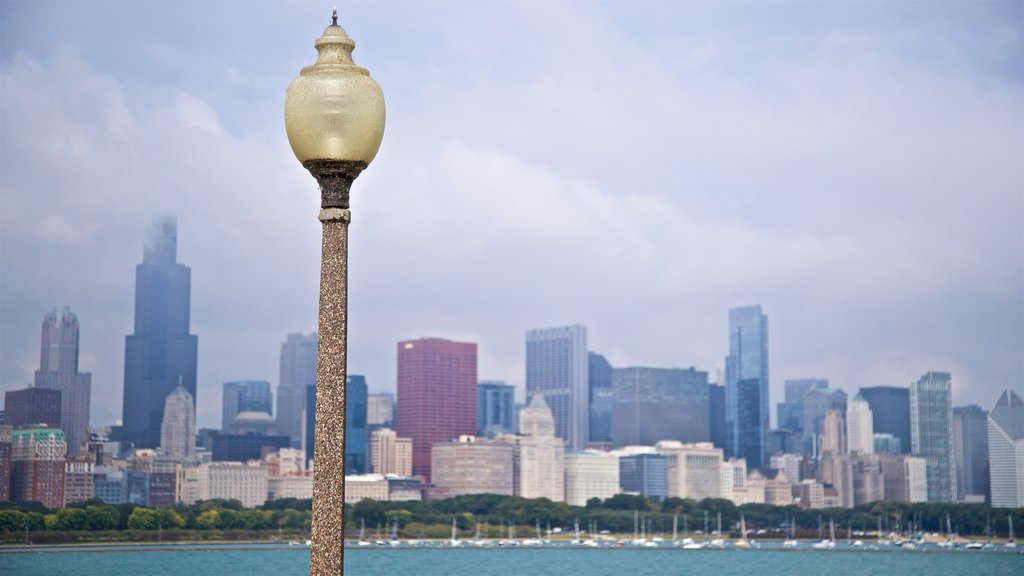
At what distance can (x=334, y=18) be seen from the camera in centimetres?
862

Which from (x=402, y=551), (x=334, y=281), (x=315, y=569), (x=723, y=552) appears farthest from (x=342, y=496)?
(x=723, y=552)

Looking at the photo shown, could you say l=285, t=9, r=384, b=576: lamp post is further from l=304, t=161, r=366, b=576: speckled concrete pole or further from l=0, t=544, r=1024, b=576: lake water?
l=0, t=544, r=1024, b=576: lake water

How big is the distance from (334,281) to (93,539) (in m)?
165

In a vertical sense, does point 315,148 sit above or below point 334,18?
below

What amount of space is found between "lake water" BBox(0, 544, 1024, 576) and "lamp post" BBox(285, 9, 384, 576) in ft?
349

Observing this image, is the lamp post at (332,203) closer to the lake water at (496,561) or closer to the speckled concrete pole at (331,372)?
the speckled concrete pole at (331,372)

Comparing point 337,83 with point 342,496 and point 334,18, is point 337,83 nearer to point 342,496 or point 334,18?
point 334,18

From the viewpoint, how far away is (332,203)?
8.27 metres

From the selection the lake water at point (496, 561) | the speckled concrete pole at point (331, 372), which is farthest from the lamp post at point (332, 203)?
the lake water at point (496, 561)

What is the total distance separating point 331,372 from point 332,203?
0.88 metres

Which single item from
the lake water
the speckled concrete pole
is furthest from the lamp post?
the lake water

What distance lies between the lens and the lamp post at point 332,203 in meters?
8.05

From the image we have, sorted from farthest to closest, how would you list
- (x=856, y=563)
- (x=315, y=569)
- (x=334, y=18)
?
1. (x=856, y=563)
2. (x=334, y=18)
3. (x=315, y=569)

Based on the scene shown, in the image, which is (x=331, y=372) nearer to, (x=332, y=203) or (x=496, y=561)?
(x=332, y=203)
